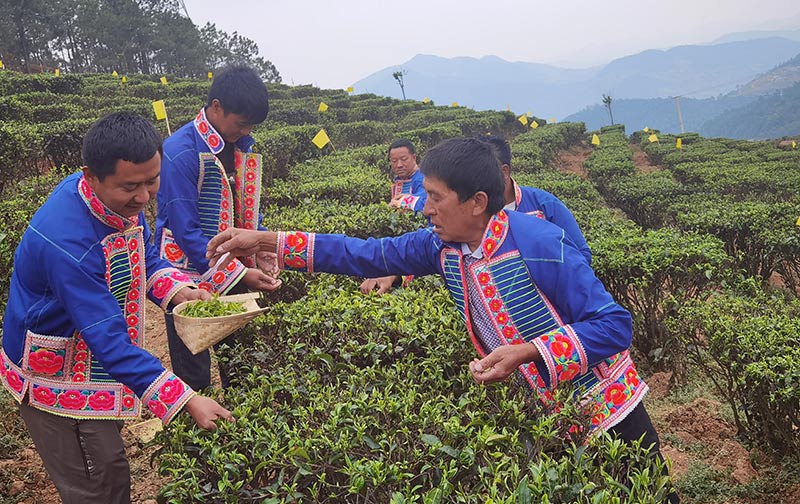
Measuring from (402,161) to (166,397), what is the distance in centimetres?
430

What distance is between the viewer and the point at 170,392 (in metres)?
1.99

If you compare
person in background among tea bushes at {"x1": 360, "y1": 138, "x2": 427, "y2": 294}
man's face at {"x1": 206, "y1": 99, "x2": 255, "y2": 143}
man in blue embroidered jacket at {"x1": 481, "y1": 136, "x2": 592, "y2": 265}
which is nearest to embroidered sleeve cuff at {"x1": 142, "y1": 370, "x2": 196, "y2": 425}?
man's face at {"x1": 206, "y1": 99, "x2": 255, "y2": 143}

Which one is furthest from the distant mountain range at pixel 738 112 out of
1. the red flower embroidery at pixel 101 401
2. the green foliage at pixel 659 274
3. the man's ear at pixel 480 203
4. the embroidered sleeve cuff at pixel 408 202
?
the red flower embroidery at pixel 101 401

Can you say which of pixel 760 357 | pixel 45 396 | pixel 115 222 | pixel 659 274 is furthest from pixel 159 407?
pixel 659 274

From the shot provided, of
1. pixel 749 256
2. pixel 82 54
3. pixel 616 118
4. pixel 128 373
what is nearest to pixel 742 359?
pixel 128 373

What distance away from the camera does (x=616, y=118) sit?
18050 cm

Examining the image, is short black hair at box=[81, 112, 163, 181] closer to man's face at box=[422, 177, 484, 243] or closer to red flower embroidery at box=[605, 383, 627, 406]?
man's face at box=[422, 177, 484, 243]

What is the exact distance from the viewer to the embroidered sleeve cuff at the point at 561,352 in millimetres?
2047

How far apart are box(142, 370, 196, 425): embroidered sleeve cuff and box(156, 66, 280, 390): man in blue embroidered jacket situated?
98 cm

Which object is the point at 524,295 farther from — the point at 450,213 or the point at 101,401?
the point at 101,401

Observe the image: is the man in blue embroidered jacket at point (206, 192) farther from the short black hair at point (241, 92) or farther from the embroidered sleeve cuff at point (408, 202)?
the embroidered sleeve cuff at point (408, 202)

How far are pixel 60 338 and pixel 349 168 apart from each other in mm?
6117

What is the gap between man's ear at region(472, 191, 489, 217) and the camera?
2219mm

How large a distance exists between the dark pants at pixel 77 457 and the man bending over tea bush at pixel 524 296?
1.41m
